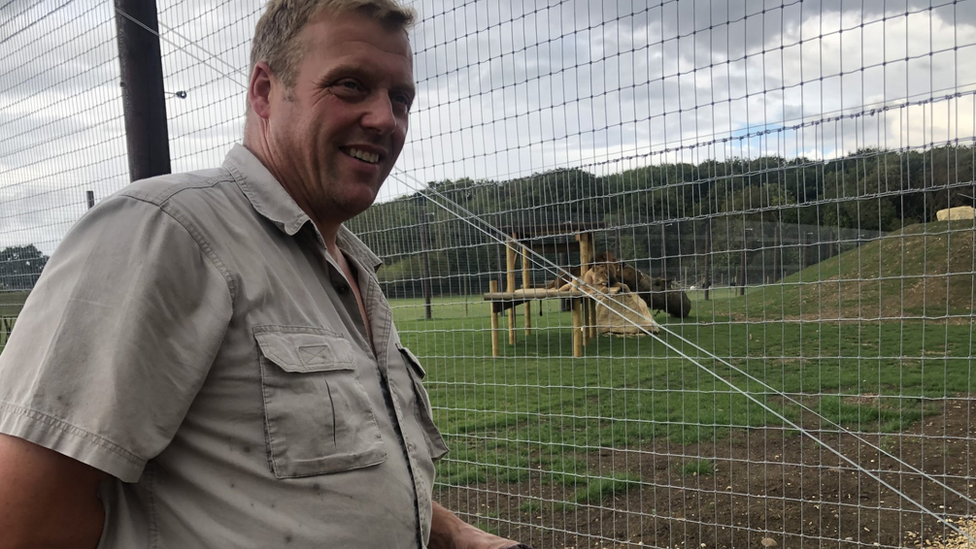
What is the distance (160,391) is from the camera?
3.11 feet

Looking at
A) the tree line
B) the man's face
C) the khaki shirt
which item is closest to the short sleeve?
the khaki shirt

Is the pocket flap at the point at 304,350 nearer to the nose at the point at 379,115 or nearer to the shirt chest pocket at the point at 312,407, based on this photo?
the shirt chest pocket at the point at 312,407

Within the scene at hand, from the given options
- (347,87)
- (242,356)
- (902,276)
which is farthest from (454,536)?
(902,276)

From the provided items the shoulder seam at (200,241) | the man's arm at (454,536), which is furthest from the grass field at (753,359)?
the shoulder seam at (200,241)

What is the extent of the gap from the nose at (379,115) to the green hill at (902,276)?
7.44 ft

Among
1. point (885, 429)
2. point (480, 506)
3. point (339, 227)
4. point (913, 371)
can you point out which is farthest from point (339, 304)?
point (913, 371)

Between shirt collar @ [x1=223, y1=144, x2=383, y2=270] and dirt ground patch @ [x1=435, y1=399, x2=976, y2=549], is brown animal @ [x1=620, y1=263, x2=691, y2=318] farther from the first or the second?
shirt collar @ [x1=223, y1=144, x2=383, y2=270]

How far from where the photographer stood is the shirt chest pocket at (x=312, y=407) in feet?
3.49

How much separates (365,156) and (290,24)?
1.02 feet

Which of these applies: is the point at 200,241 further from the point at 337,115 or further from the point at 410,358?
the point at 410,358

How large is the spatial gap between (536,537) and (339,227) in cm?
277

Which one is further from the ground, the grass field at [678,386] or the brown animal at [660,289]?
the brown animal at [660,289]

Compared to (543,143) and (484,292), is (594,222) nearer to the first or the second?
(543,143)

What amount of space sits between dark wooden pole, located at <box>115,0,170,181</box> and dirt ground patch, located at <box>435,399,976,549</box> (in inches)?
103
